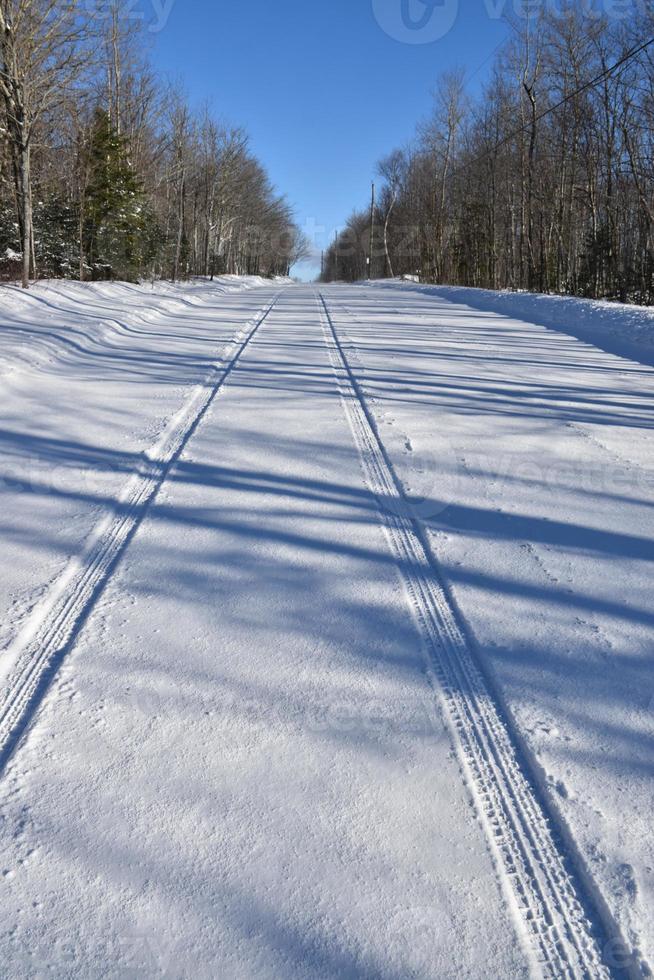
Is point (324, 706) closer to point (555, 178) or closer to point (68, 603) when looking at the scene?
point (68, 603)

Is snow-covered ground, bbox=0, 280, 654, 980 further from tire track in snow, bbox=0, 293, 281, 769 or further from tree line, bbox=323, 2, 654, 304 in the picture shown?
tree line, bbox=323, 2, 654, 304

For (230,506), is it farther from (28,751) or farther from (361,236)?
(361,236)

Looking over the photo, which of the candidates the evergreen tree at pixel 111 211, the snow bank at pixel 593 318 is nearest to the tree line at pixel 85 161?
the evergreen tree at pixel 111 211

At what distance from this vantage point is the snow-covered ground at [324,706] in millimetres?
1747

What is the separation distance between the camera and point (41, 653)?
288 centimetres

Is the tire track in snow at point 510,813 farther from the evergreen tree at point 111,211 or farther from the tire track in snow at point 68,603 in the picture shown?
the evergreen tree at point 111,211

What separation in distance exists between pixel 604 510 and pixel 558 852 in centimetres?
309

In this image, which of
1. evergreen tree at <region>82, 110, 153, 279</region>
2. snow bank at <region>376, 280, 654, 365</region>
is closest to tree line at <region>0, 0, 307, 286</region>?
evergreen tree at <region>82, 110, 153, 279</region>

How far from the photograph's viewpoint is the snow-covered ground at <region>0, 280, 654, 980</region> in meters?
1.75

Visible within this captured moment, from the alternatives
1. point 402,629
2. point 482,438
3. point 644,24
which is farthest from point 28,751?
point 644,24

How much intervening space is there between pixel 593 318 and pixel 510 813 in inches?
584

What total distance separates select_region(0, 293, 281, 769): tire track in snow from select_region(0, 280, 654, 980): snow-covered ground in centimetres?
2

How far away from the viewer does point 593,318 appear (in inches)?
601

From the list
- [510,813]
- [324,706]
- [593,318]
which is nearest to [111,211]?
[593,318]
